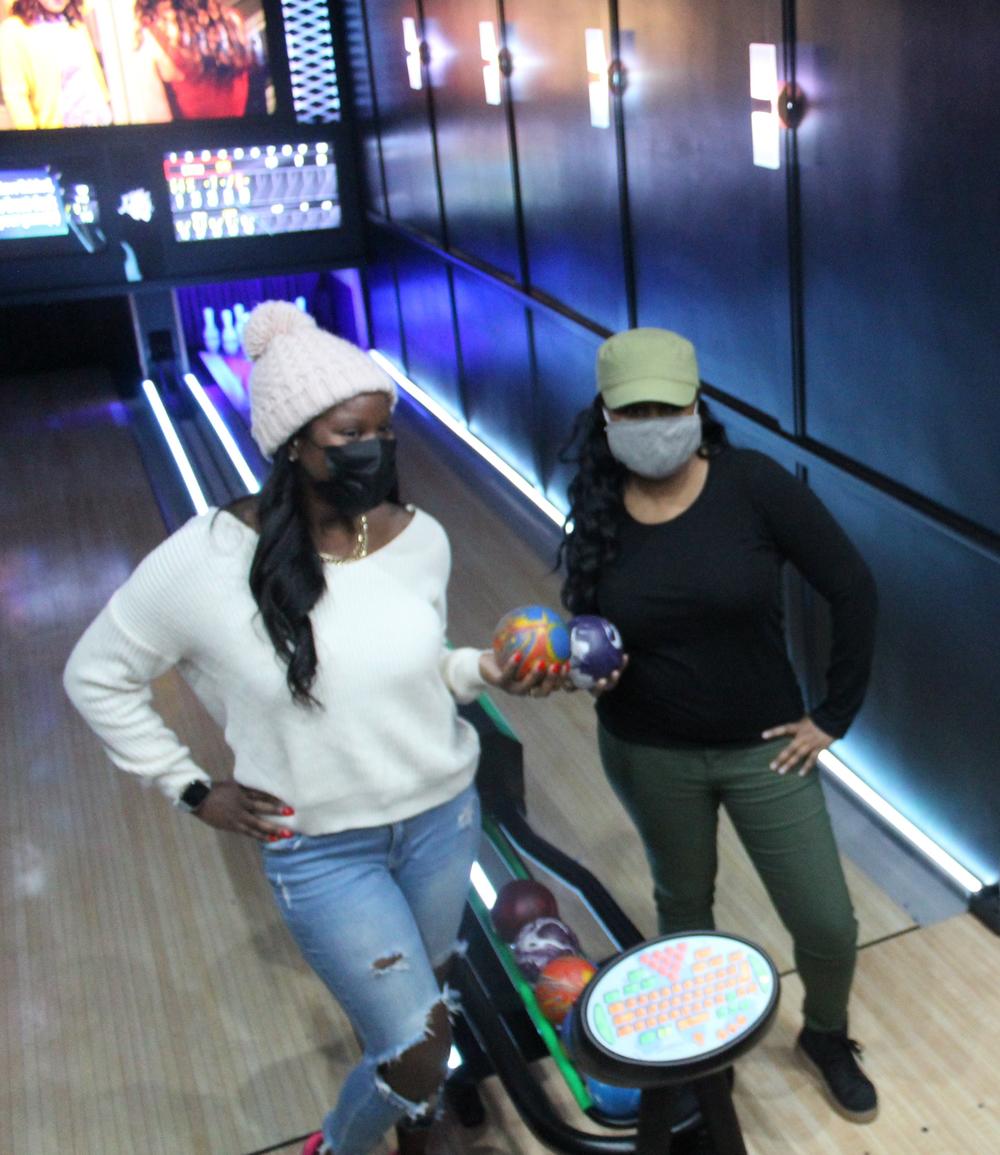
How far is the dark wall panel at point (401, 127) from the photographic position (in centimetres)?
607

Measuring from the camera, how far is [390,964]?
1858mm

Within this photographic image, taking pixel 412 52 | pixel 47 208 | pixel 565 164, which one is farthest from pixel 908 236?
pixel 47 208

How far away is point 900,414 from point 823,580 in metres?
0.85

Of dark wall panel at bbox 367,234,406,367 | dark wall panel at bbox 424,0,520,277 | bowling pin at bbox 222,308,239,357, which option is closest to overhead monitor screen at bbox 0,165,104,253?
dark wall panel at bbox 367,234,406,367

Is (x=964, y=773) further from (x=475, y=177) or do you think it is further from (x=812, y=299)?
(x=475, y=177)

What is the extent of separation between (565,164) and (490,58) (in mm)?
802

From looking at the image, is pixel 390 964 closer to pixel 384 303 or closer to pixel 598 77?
pixel 598 77

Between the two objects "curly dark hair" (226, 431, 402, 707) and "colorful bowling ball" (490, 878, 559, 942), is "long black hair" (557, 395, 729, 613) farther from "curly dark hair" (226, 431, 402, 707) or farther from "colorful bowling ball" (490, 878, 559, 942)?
"colorful bowling ball" (490, 878, 559, 942)

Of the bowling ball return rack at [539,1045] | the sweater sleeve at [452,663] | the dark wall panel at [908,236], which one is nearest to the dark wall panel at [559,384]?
the dark wall panel at [908,236]

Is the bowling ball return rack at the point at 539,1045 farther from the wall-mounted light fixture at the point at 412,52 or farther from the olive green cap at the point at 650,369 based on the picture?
the wall-mounted light fixture at the point at 412,52

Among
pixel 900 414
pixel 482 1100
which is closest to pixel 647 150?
pixel 900 414

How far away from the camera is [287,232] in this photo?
278 inches

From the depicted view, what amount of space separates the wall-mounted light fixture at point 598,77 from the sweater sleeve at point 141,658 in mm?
2507

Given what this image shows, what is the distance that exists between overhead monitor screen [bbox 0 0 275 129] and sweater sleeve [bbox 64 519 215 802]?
17.7ft
